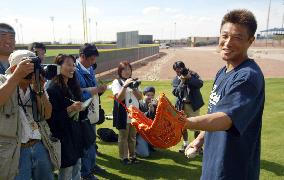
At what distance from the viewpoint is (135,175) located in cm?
554

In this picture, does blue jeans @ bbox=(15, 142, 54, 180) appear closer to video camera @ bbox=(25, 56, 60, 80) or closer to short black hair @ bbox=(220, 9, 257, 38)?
video camera @ bbox=(25, 56, 60, 80)


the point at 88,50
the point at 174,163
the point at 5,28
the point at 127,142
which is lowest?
the point at 174,163

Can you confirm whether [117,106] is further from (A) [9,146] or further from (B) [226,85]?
(B) [226,85]

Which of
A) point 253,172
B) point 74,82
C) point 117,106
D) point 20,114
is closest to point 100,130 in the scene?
point 117,106

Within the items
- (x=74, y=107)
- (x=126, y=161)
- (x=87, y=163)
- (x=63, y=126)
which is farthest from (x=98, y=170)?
(x=74, y=107)

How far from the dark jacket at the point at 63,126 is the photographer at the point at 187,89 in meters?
2.78

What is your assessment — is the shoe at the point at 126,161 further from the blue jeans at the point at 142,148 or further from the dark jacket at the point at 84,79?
the dark jacket at the point at 84,79

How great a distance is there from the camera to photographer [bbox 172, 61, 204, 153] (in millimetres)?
6125

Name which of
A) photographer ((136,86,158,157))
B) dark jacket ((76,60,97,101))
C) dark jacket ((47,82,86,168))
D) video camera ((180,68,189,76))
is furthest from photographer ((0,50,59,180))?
video camera ((180,68,189,76))

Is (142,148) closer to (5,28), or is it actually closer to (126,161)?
(126,161)

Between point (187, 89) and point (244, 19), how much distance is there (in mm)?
4097

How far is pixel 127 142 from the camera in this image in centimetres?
605

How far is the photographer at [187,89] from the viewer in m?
6.12

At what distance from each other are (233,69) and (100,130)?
217 inches
